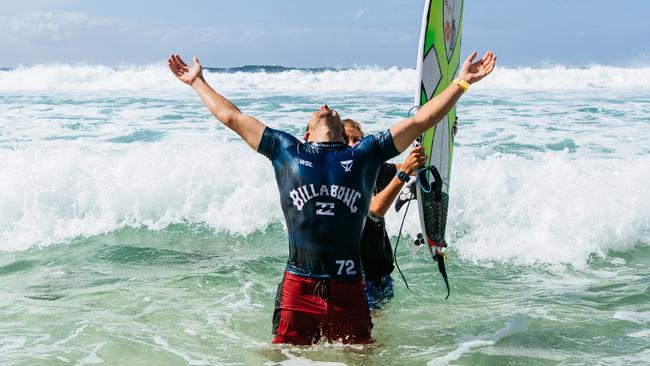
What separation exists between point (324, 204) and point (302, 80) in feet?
92.4

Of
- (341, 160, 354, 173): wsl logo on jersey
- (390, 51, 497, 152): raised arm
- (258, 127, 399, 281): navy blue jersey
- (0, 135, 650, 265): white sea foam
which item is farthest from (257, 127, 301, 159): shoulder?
(0, 135, 650, 265): white sea foam

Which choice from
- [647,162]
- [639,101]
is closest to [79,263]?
[647,162]

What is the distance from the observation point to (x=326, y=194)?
136 inches

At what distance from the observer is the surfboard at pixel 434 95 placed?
177 inches

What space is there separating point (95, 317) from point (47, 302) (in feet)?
2.34

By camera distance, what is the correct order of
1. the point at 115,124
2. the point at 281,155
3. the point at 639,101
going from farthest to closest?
the point at 639,101, the point at 115,124, the point at 281,155

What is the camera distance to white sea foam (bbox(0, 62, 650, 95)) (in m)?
28.5

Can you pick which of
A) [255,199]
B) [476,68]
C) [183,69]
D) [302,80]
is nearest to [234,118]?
[183,69]

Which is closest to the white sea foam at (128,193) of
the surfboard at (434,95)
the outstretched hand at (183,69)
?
the surfboard at (434,95)

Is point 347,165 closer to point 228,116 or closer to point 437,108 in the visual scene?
point 437,108

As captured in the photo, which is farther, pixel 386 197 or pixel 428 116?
pixel 386 197

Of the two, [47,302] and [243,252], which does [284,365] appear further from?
[243,252]

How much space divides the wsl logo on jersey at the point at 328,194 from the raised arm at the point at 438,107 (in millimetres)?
329

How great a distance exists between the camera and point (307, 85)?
99.6 feet
